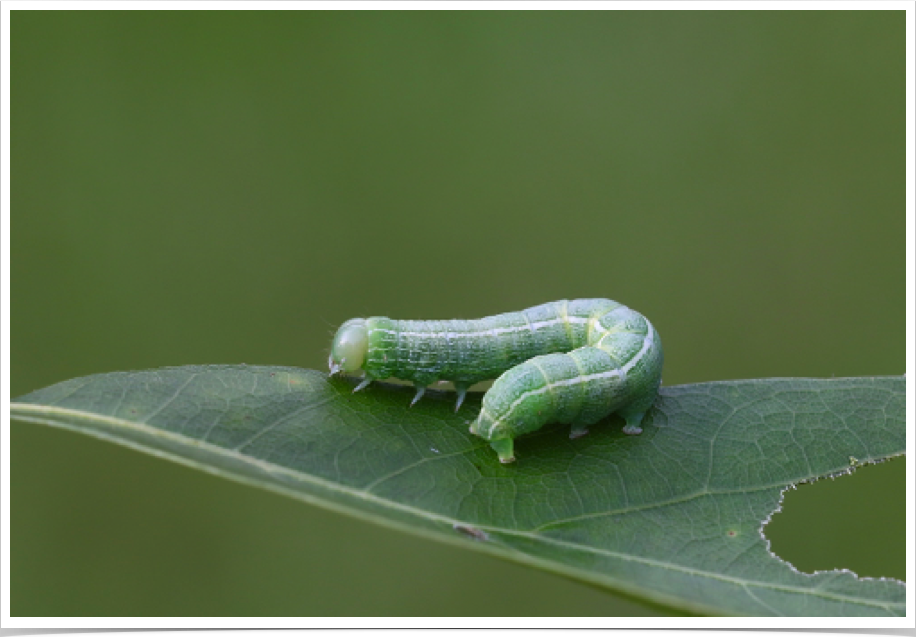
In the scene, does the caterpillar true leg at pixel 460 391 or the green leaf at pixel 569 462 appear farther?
the caterpillar true leg at pixel 460 391

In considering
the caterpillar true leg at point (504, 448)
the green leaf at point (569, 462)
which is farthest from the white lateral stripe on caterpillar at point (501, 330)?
the caterpillar true leg at point (504, 448)

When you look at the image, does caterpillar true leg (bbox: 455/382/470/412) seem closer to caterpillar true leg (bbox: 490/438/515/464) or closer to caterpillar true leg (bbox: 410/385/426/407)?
caterpillar true leg (bbox: 410/385/426/407)

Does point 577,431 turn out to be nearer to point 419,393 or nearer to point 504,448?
point 504,448

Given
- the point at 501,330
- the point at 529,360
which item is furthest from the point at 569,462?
the point at 501,330

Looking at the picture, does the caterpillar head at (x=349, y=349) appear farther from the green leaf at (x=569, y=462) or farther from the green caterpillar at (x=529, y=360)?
the green leaf at (x=569, y=462)

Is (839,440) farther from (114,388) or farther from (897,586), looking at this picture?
(114,388)

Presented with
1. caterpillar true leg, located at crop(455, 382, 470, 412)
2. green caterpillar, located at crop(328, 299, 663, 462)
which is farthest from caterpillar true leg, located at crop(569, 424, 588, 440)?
caterpillar true leg, located at crop(455, 382, 470, 412)
